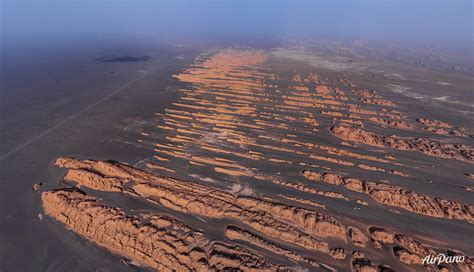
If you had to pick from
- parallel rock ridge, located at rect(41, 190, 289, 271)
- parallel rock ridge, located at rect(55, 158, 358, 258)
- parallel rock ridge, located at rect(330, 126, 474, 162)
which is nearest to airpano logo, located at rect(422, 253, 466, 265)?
parallel rock ridge, located at rect(55, 158, 358, 258)

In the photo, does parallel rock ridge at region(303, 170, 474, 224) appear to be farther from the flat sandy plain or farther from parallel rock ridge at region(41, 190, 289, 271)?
parallel rock ridge at region(41, 190, 289, 271)

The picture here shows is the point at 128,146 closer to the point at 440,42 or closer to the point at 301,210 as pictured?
the point at 301,210

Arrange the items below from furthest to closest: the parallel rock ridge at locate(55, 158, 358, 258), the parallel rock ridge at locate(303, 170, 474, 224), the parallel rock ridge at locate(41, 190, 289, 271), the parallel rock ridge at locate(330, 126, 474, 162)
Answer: the parallel rock ridge at locate(330, 126, 474, 162), the parallel rock ridge at locate(303, 170, 474, 224), the parallel rock ridge at locate(55, 158, 358, 258), the parallel rock ridge at locate(41, 190, 289, 271)

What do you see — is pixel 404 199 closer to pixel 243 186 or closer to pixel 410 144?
pixel 410 144

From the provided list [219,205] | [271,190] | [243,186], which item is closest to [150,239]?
[219,205]

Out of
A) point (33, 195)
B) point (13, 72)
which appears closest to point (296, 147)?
point (33, 195)

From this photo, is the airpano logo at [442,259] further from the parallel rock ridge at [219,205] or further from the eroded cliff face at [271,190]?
the parallel rock ridge at [219,205]
